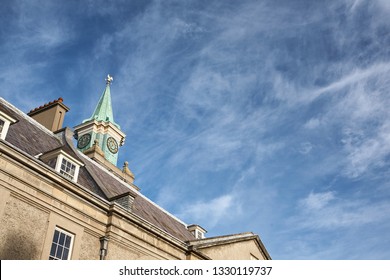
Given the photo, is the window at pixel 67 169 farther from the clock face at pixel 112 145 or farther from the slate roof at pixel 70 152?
the clock face at pixel 112 145

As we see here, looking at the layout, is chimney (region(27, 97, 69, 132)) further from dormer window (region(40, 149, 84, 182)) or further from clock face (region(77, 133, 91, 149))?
clock face (region(77, 133, 91, 149))

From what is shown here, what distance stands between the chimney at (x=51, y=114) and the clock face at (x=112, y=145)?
33.8 m

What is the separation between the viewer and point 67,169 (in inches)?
672

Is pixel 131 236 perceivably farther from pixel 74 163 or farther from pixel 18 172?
pixel 18 172

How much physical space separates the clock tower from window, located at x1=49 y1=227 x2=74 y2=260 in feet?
125

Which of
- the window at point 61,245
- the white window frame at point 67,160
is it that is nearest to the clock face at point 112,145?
the white window frame at point 67,160

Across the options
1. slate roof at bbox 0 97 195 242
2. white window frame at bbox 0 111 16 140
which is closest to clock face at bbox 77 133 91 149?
slate roof at bbox 0 97 195 242

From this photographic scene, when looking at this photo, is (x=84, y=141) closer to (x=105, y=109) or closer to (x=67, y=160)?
(x=105, y=109)

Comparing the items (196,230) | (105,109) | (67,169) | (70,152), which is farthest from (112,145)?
(67,169)

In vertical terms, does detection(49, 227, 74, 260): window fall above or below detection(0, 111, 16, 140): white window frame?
below

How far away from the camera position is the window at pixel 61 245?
15.1 metres

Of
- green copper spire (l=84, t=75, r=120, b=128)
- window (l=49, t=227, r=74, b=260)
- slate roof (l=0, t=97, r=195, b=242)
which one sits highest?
green copper spire (l=84, t=75, r=120, b=128)

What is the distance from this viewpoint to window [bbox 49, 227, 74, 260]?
15.1 metres
